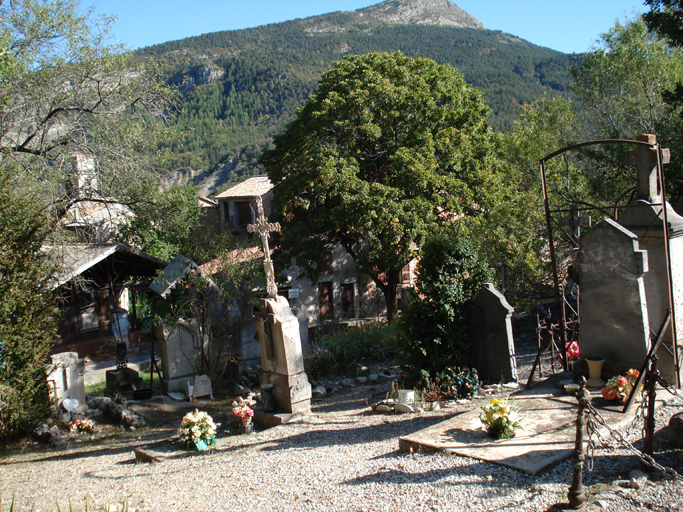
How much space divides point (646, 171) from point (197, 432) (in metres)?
7.51

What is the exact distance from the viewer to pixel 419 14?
506ft

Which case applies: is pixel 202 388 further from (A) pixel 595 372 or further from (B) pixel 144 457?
(A) pixel 595 372

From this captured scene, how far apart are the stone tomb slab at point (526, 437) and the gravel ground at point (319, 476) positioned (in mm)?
118

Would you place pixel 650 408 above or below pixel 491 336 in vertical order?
below

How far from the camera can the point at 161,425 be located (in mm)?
10500

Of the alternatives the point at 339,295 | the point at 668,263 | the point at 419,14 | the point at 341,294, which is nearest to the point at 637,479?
the point at 668,263

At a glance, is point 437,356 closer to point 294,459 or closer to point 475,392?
point 475,392

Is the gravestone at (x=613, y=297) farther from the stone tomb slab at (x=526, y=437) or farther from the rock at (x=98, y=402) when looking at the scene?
the rock at (x=98, y=402)

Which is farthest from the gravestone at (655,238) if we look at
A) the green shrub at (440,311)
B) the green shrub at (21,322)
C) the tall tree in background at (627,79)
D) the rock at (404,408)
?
the tall tree in background at (627,79)

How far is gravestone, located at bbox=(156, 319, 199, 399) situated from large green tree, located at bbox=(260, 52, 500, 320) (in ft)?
20.1

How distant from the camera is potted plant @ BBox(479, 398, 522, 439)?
5.64 metres

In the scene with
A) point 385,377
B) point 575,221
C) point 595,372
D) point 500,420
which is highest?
point 575,221

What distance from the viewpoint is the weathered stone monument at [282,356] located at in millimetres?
9195

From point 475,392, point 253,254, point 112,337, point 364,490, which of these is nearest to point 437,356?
point 475,392
